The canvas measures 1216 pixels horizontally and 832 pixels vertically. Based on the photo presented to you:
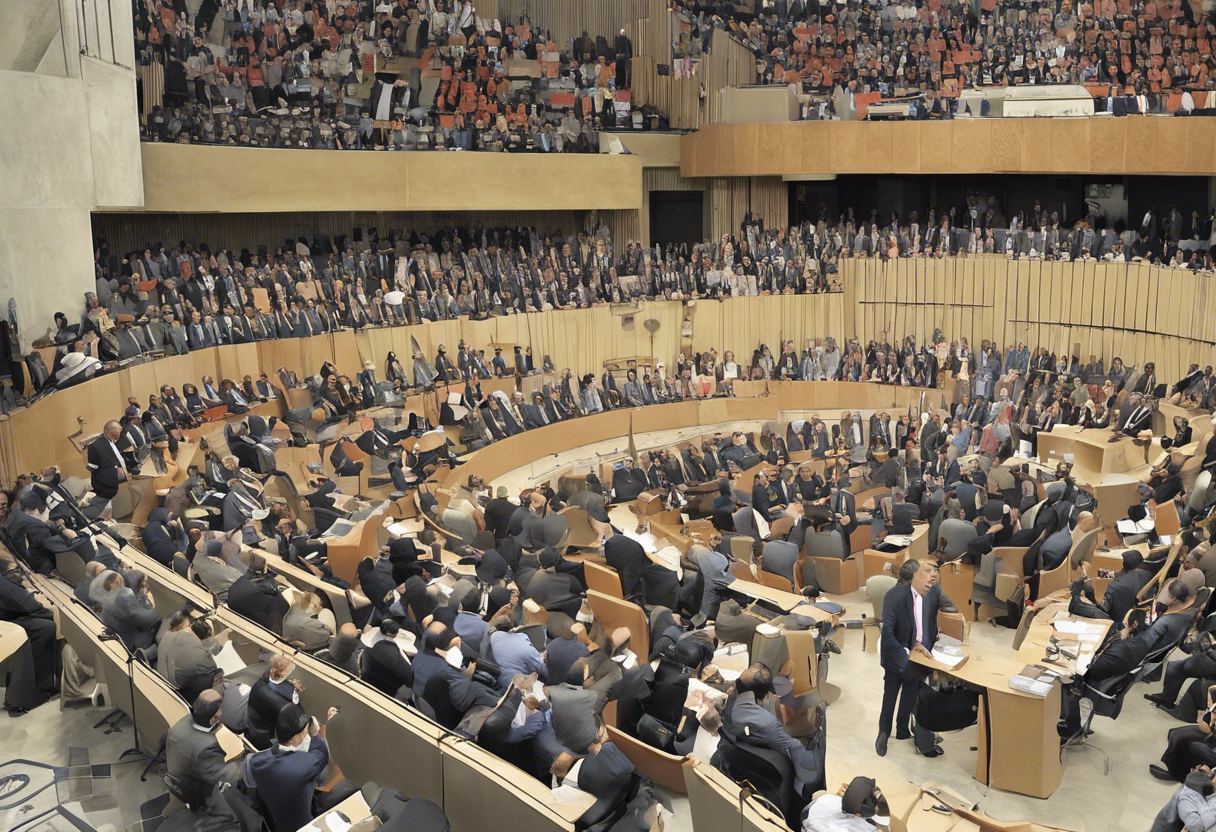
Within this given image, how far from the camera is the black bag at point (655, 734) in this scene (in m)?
7.75

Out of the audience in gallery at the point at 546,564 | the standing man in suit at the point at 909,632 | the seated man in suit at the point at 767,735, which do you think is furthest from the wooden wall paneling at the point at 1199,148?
the seated man in suit at the point at 767,735

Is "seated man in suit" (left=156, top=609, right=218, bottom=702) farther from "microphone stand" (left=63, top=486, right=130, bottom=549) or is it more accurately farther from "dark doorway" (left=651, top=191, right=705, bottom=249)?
"dark doorway" (left=651, top=191, right=705, bottom=249)

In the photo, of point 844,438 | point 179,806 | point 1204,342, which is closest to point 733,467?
point 844,438

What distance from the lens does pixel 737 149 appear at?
25.2 meters

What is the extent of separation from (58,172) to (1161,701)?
43.7ft

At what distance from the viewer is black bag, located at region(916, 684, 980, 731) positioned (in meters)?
8.53

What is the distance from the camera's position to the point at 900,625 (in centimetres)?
832

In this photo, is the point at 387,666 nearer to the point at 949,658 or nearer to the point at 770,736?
the point at 770,736

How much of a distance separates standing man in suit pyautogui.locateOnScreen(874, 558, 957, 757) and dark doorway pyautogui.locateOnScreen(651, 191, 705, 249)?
1927 cm

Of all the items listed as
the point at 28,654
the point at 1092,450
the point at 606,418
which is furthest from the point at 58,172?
the point at 1092,450

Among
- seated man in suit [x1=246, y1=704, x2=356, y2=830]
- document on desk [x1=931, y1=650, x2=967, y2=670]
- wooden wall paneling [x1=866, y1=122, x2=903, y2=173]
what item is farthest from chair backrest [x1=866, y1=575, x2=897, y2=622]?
wooden wall paneling [x1=866, y1=122, x2=903, y2=173]

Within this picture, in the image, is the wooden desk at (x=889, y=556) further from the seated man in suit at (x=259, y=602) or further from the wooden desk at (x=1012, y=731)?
the seated man in suit at (x=259, y=602)

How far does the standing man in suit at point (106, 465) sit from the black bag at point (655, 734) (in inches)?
257

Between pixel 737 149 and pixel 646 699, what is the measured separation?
62.0 ft
